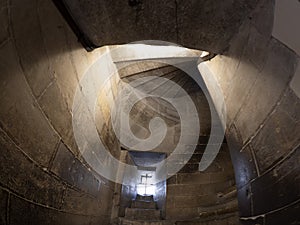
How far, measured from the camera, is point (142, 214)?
11.6 ft

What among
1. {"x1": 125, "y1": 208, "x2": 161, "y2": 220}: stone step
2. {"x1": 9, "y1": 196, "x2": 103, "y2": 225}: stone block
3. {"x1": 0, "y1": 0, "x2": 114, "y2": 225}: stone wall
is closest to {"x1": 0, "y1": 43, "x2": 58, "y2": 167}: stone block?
{"x1": 0, "y1": 0, "x2": 114, "y2": 225}: stone wall

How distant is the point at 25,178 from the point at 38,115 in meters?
0.33

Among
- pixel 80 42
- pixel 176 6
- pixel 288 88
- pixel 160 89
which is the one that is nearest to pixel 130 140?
pixel 160 89

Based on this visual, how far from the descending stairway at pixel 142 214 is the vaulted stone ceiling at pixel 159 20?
8.56 ft

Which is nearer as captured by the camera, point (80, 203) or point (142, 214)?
point (80, 203)

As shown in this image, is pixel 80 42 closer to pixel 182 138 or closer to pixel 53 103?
pixel 53 103

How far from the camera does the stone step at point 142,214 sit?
3523 millimetres

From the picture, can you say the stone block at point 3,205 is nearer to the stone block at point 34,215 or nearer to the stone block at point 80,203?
the stone block at point 34,215

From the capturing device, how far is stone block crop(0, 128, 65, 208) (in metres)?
0.99

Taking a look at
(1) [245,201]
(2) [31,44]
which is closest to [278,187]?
(1) [245,201]

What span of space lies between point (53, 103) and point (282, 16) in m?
1.31

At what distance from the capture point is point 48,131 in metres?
1.35

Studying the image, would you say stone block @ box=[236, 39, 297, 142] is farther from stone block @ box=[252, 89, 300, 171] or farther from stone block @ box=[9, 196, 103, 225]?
stone block @ box=[9, 196, 103, 225]

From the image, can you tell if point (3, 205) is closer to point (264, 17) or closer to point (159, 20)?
point (159, 20)
